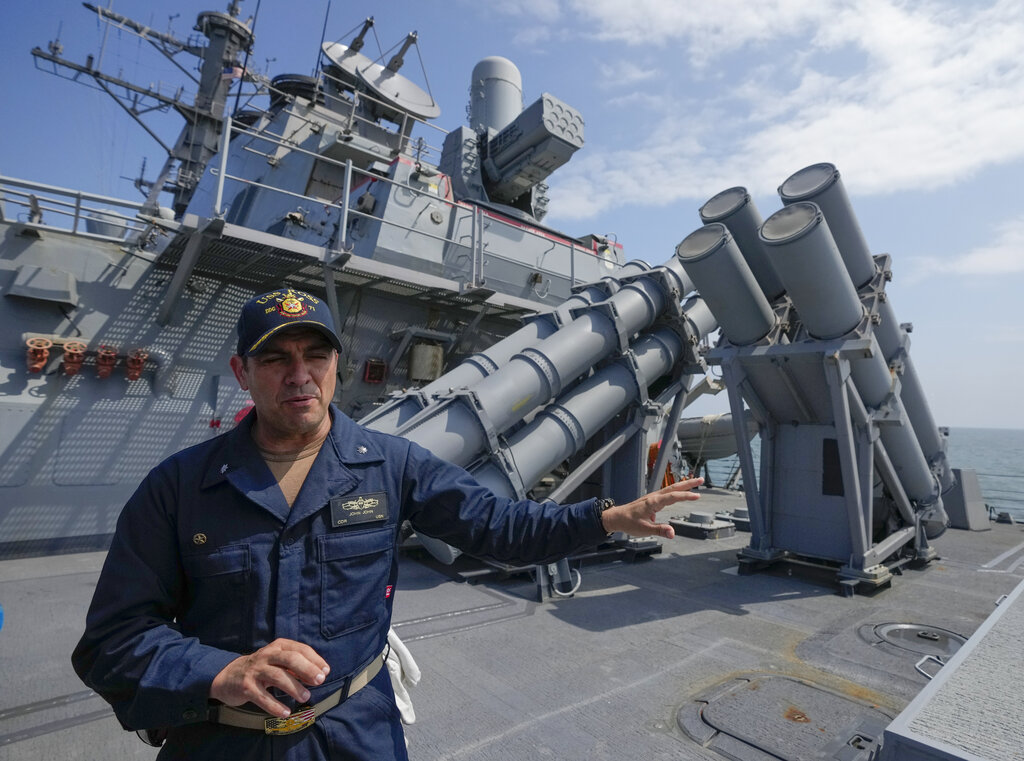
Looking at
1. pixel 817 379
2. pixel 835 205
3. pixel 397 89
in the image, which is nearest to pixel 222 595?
pixel 817 379

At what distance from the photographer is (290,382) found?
1.46 m

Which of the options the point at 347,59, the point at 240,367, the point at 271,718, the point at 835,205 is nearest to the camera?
the point at 271,718

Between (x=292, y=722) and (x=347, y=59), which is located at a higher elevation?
(x=347, y=59)

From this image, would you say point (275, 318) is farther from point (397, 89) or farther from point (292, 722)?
point (397, 89)

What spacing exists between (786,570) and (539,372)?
3.65 metres

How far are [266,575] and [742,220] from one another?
20.7 ft

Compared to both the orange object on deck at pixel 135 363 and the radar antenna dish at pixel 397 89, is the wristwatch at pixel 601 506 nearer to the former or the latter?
the orange object on deck at pixel 135 363

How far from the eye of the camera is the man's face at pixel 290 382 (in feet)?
4.75

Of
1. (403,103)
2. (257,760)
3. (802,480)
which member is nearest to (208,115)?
(403,103)

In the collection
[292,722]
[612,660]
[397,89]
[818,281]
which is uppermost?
[397,89]

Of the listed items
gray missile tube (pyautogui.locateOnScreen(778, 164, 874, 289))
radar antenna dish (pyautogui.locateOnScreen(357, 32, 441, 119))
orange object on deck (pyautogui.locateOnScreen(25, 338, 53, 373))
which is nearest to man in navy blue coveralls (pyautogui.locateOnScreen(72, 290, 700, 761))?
gray missile tube (pyautogui.locateOnScreen(778, 164, 874, 289))

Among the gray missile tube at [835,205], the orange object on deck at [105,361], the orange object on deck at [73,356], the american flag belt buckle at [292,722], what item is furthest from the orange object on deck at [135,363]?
the gray missile tube at [835,205]

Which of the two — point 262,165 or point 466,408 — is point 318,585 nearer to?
point 466,408

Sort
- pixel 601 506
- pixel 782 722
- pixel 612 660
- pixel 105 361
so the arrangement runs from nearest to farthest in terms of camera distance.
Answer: pixel 601 506 → pixel 782 722 → pixel 612 660 → pixel 105 361
